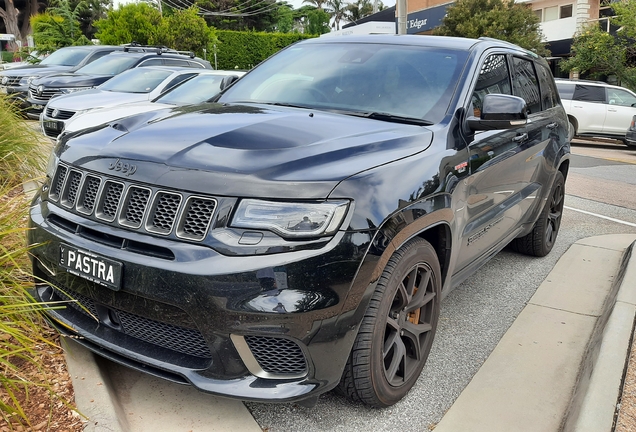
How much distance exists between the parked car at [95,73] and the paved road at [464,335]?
905 cm

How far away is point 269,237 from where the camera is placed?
239cm

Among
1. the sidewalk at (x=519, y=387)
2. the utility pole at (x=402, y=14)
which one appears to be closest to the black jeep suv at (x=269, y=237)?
the sidewalk at (x=519, y=387)

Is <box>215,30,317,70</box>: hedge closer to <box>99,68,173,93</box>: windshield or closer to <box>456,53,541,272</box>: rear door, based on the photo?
<box>99,68,173,93</box>: windshield

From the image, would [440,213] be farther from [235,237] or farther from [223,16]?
[223,16]

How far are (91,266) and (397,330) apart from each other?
1400 mm

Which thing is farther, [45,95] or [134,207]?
[45,95]

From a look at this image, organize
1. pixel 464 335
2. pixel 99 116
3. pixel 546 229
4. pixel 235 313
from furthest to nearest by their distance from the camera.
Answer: pixel 99 116 < pixel 546 229 < pixel 464 335 < pixel 235 313

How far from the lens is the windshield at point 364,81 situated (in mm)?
3562

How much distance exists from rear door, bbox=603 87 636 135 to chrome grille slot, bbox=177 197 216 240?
16.8 metres

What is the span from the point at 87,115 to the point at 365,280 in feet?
19.2

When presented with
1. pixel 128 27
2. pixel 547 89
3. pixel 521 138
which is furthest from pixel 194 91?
pixel 128 27

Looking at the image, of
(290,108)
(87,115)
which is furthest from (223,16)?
(290,108)

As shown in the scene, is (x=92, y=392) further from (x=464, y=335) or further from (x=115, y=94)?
(x=115, y=94)

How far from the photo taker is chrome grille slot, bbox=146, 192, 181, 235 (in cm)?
246
